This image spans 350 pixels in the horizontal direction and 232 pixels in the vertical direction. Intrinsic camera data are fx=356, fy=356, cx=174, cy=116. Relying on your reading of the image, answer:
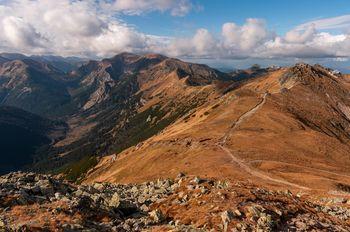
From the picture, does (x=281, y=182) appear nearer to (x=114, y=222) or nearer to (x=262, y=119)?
(x=114, y=222)

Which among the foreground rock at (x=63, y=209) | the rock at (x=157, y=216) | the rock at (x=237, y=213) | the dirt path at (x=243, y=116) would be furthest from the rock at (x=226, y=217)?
the dirt path at (x=243, y=116)

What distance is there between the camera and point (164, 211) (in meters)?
33.4

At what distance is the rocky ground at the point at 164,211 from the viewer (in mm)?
Answer: 28250

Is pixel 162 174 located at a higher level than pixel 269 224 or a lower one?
lower

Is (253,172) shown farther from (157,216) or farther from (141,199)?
(157,216)

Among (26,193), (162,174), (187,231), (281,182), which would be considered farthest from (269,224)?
(162,174)

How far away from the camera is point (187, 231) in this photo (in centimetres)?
2752

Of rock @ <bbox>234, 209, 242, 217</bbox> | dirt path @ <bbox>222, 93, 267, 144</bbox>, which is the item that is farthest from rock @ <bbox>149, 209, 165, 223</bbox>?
dirt path @ <bbox>222, 93, 267, 144</bbox>

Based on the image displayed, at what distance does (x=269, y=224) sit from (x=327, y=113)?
184804mm

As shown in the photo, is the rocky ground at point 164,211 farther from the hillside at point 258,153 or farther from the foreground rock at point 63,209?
the hillside at point 258,153

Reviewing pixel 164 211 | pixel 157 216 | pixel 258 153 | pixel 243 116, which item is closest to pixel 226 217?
pixel 157 216

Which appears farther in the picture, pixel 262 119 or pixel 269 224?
pixel 262 119

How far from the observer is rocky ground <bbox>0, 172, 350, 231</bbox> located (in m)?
28.2

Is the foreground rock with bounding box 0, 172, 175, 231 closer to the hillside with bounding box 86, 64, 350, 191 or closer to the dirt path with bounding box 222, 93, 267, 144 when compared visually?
the hillside with bounding box 86, 64, 350, 191
